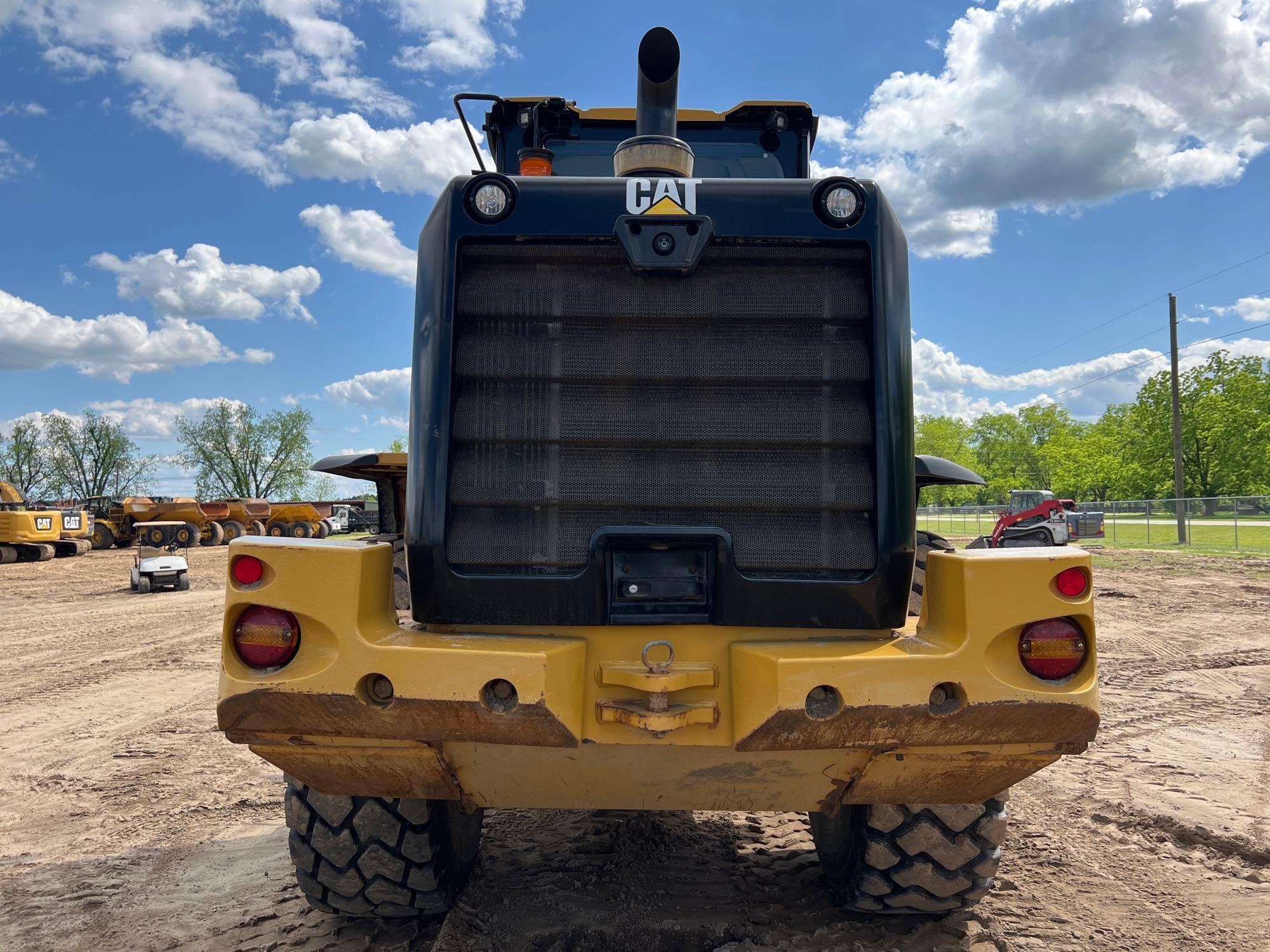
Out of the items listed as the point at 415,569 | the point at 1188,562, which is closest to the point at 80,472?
the point at 1188,562

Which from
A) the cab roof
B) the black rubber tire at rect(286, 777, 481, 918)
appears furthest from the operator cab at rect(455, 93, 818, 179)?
the black rubber tire at rect(286, 777, 481, 918)

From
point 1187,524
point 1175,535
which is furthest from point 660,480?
point 1175,535

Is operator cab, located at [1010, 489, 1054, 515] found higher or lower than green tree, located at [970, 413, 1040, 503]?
lower

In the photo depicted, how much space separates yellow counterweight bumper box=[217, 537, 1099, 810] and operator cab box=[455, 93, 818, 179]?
2648mm

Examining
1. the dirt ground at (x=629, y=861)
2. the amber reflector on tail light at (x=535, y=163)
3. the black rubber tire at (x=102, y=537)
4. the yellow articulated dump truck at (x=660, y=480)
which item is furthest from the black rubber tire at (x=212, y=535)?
the yellow articulated dump truck at (x=660, y=480)

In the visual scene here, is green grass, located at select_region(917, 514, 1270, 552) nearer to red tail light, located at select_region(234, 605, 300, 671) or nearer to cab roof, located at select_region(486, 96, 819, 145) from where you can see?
cab roof, located at select_region(486, 96, 819, 145)

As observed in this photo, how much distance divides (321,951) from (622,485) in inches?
79.5

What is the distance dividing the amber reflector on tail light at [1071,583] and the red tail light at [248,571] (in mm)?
2182

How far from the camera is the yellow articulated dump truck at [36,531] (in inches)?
997

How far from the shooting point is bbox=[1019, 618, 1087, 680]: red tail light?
2.38 metres

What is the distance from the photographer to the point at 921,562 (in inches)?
134

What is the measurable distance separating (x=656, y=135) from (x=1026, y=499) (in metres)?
27.8

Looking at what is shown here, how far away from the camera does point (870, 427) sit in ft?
8.61

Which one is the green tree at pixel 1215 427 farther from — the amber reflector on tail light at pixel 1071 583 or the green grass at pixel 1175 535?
the amber reflector on tail light at pixel 1071 583
